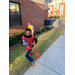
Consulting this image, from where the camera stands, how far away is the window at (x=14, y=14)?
6.23 meters

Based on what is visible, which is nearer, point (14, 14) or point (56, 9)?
point (14, 14)

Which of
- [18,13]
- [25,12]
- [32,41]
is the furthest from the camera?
[25,12]

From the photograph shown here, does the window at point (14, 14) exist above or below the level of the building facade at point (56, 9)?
below

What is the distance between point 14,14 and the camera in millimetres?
6551

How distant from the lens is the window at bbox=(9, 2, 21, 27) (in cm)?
623

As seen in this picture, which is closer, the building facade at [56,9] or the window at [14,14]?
the window at [14,14]

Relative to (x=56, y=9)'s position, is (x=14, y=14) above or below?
below
